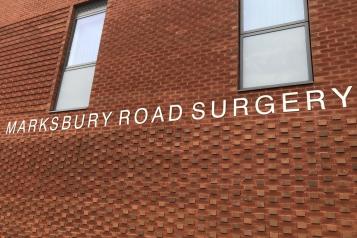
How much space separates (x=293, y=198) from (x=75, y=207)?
360cm

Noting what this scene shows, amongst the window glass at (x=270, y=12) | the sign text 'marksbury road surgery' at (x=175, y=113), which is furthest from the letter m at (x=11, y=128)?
the window glass at (x=270, y=12)

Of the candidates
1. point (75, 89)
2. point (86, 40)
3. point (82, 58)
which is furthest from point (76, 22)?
point (75, 89)

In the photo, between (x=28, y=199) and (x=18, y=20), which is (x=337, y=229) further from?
(x=18, y=20)

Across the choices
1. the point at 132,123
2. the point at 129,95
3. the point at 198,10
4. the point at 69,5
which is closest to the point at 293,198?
the point at 132,123

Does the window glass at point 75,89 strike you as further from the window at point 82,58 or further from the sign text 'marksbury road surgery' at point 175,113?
the sign text 'marksbury road surgery' at point 175,113

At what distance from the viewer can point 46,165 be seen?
21.6ft

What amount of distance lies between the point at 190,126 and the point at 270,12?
7.78 ft

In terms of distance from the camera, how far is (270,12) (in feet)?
19.1

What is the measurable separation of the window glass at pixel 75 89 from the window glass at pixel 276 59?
10.8 feet

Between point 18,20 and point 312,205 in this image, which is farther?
point 18,20

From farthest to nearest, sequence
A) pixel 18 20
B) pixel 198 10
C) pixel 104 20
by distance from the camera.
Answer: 1. pixel 18 20
2. pixel 104 20
3. pixel 198 10

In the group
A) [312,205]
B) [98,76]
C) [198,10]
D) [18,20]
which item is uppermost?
[18,20]

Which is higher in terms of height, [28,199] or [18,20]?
[18,20]

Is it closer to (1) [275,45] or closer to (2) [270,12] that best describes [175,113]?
(1) [275,45]
